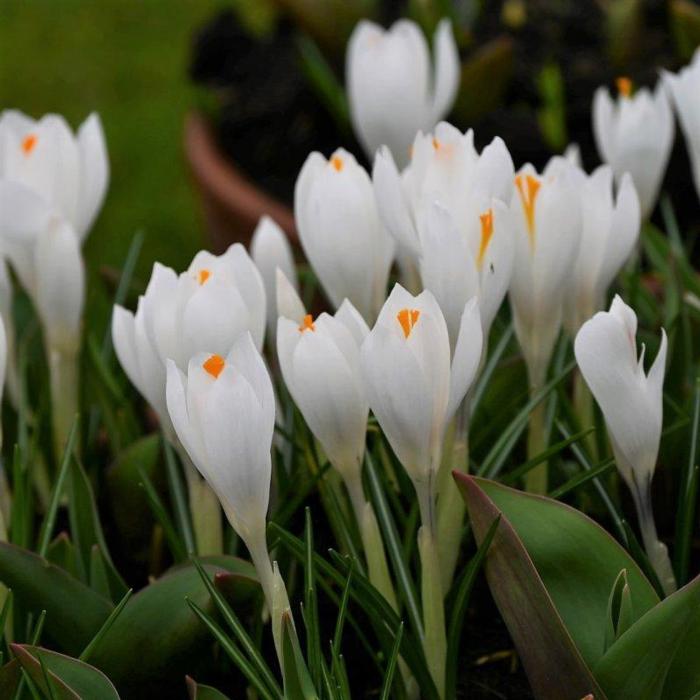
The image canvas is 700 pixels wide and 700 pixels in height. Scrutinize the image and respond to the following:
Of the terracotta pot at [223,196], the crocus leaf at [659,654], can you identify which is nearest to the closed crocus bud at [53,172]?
the crocus leaf at [659,654]

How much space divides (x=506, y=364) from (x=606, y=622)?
1.05 feet

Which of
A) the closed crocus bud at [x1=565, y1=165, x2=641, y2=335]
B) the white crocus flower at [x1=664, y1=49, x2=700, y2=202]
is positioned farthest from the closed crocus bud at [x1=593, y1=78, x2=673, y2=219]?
the closed crocus bud at [x1=565, y1=165, x2=641, y2=335]

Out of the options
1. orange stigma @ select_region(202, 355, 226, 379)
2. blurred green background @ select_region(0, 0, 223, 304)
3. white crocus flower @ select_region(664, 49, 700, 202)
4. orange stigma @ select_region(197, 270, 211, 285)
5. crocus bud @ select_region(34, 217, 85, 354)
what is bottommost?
blurred green background @ select_region(0, 0, 223, 304)

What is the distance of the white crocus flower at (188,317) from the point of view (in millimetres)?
779

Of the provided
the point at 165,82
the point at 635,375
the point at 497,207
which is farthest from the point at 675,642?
the point at 165,82

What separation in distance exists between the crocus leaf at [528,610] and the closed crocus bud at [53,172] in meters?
0.43

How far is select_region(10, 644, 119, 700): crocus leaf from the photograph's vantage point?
0.71 m

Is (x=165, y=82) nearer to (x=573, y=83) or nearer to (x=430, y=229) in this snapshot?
(x=573, y=83)

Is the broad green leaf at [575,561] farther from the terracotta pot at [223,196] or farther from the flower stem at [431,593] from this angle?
the terracotta pot at [223,196]

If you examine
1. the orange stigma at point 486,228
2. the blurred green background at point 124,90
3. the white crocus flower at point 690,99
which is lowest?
the blurred green background at point 124,90

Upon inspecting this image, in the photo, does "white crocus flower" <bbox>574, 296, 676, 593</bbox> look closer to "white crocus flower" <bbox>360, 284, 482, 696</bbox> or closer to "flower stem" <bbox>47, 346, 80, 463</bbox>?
"white crocus flower" <bbox>360, 284, 482, 696</bbox>

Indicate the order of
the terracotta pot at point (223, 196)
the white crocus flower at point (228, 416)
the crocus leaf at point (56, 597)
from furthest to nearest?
the terracotta pot at point (223, 196) → the crocus leaf at point (56, 597) → the white crocus flower at point (228, 416)

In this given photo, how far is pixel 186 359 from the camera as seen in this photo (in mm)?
802

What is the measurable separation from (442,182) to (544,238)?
0.25 ft
